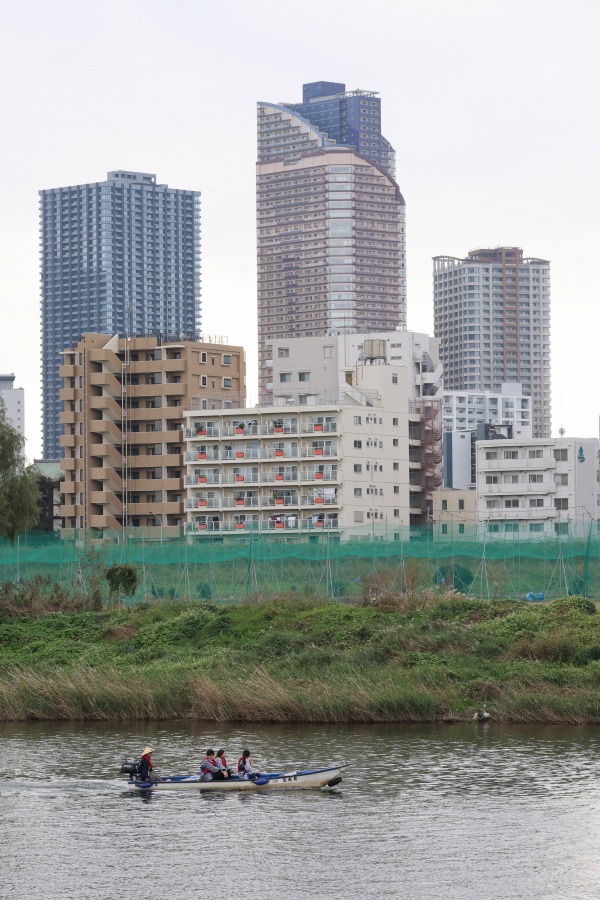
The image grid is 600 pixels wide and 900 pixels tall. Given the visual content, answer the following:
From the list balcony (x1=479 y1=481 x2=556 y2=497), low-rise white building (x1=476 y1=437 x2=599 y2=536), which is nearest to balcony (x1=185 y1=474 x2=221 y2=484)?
low-rise white building (x1=476 y1=437 x2=599 y2=536)

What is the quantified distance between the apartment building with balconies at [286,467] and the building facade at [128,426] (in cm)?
548

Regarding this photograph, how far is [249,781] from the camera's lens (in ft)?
123

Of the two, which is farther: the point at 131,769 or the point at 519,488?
the point at 519,488

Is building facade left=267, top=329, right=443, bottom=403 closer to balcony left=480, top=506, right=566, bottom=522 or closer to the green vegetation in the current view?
balcony left=480, top=506, right=566, bottom=522

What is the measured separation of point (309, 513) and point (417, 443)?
17.1 m

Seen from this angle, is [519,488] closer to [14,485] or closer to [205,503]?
[205,503]

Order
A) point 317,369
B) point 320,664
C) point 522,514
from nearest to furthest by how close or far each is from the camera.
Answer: point 320,664
point 522,514
point 317,369

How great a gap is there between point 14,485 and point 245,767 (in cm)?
3536

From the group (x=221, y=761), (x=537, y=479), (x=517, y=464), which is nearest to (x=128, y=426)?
(x=517, y=464)

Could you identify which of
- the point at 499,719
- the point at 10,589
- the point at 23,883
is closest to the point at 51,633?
the point at 10,589

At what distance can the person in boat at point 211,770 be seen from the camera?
3772 cm

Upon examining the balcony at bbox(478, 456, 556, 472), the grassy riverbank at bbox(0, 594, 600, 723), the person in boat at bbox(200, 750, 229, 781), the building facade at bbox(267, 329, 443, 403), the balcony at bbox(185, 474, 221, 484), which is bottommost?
the person in boat at bbox(200, 750, 229, 781)

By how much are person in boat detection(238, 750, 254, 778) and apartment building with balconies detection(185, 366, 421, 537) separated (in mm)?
93742

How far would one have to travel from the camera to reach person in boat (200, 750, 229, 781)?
37.7m
